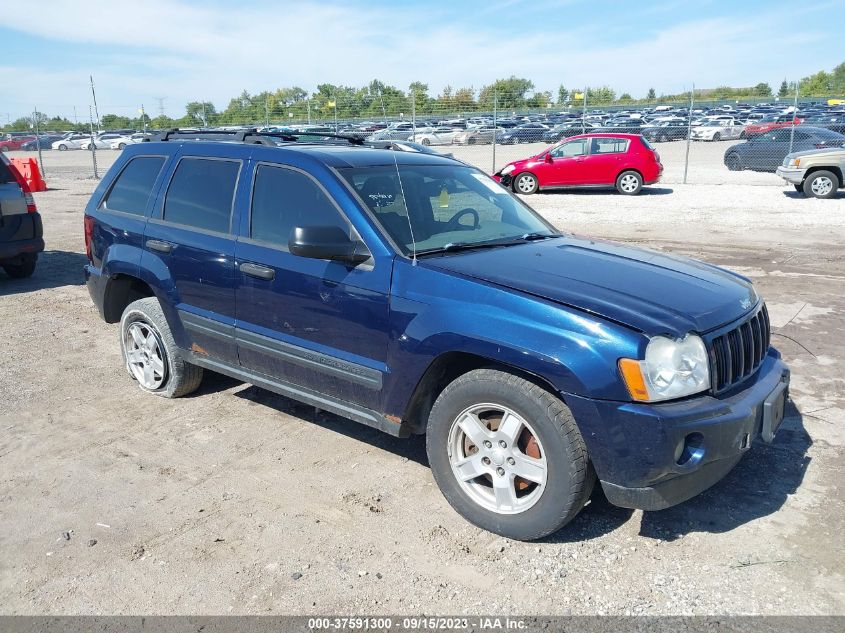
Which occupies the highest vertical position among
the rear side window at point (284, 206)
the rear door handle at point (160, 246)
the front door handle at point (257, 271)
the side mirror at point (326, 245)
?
the rear side window at point (284, 206)

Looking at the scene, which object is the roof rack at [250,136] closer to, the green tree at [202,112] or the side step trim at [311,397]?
the side step trim at [311,397]

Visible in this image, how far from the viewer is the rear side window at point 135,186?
17.1 feet

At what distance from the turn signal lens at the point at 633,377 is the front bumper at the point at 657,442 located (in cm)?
5

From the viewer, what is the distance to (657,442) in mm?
3010

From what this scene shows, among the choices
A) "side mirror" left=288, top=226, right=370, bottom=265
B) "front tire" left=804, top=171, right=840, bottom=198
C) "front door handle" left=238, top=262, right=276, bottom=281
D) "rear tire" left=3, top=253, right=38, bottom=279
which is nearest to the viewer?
"side mirror" left=288, top=226, right=370, bottom=265

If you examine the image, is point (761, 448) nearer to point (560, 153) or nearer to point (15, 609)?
point (15, 609)

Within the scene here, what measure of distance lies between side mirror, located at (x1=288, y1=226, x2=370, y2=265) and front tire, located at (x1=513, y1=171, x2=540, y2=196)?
16.0 meters

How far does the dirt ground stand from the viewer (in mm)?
3080

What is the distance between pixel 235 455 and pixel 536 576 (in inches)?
81.2

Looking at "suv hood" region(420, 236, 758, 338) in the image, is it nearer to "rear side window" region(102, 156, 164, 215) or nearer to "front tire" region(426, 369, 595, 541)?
"front tire" region(426, 369, 595, 541)

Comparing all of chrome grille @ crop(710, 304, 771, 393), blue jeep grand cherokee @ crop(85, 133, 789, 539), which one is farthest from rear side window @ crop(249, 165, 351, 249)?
chrome grille @ crop(710, 304, 771, 393)

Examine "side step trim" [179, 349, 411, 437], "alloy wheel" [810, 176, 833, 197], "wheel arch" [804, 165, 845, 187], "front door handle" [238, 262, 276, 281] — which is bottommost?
"alloy wheel" [810, 176, 833, 197]

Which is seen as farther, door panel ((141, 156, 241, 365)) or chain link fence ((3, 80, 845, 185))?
chain link fence ((3, 80, 845, 185))

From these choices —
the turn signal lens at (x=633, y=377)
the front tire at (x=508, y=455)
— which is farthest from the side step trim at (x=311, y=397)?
the turn signal lens at (x=633, y=377)
